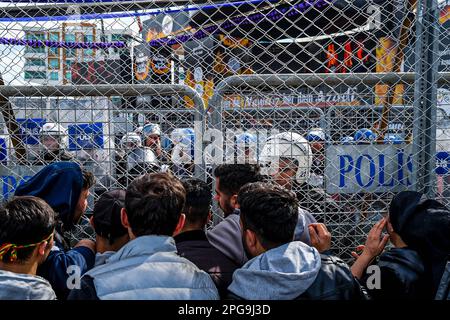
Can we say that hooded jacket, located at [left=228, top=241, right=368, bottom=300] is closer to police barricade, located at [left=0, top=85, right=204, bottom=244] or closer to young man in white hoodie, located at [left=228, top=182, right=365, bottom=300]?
young man in white hoodie, located at [left=228, top=182, right=365, bottom=300]

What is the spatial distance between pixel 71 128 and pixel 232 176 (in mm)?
1126

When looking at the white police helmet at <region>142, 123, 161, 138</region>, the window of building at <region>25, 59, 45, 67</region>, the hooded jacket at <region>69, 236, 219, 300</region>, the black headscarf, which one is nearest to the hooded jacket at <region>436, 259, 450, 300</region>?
the black headscarf

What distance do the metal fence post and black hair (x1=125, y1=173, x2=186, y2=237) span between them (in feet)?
5.03

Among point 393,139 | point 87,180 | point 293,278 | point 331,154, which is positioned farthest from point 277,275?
point 393,139

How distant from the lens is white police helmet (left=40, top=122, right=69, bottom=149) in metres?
→ 2.95

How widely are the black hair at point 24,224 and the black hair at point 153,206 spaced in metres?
0.33

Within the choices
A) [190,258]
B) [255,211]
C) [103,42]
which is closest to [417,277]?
[255,211]

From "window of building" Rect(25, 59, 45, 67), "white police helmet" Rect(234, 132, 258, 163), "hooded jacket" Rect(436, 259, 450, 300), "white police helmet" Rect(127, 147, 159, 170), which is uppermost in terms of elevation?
"window of building" Rect(25, 59, 45, 67)

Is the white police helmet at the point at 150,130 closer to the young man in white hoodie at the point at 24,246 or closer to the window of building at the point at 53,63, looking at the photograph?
the young man in white hoodie at the point at 24,246

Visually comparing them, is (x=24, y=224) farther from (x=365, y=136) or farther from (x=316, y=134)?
(x=365, y=136)

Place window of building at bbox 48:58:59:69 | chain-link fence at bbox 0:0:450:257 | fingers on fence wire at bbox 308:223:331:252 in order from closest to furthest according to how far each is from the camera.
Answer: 1. fingers on fence wire at bbox 308:223:331:252
2. chain-link fence at bbox 0:0:450:257
3. window of building at bbox 48:58:59:69

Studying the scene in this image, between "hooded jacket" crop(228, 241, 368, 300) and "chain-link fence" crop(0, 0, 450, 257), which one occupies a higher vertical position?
"chain-link fence" crop(0, 0, 450, 257)

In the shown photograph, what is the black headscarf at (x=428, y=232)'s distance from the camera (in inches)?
83.0

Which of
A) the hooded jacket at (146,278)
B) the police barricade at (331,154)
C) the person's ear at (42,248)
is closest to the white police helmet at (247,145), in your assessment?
the police barricade at (331,154)
